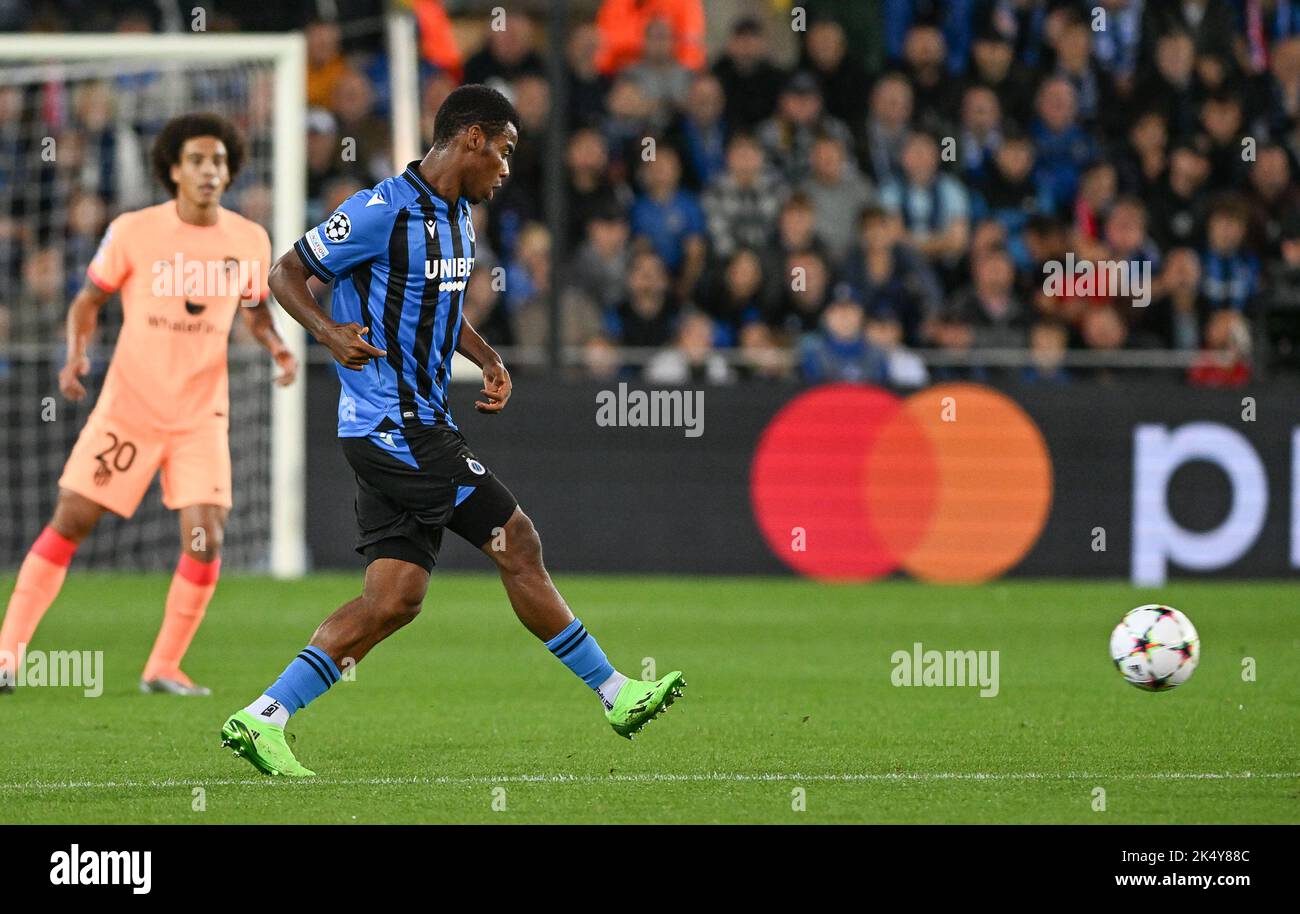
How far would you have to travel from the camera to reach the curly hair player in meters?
8.47

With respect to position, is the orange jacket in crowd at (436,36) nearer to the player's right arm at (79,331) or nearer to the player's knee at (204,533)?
Answer: the player's right arm at (79,331)

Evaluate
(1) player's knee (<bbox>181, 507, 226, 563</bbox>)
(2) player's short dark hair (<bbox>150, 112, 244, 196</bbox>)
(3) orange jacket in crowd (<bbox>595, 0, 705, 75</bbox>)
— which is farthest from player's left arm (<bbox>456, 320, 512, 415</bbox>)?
(3) orange jacket in crowd (<bbox>595, 0, 705, 75</bbox>)

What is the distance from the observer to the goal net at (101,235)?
1379cm

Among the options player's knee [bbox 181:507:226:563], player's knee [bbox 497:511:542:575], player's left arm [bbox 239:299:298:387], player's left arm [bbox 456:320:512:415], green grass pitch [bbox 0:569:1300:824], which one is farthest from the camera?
player's left arm [bbox 239:299:298:387]

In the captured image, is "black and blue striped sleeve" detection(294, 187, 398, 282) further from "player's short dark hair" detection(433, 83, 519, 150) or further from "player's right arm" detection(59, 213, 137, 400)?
"player's right arm" detection(59, 213, 137, 400)

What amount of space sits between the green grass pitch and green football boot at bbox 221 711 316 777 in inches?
2.2

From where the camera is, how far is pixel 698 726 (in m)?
7.62

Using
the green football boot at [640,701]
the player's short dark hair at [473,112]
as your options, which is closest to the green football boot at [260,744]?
the green football boot at [640,701]

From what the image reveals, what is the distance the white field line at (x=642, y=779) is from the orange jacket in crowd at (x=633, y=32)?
1093 cm

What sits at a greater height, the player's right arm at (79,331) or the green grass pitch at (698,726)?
→ the player's right arm at (79,331)

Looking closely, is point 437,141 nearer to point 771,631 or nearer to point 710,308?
point 771,631

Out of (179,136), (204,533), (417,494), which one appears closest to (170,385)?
(204,533)

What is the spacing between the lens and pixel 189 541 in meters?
8.51

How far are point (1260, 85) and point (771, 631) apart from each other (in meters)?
7.82
